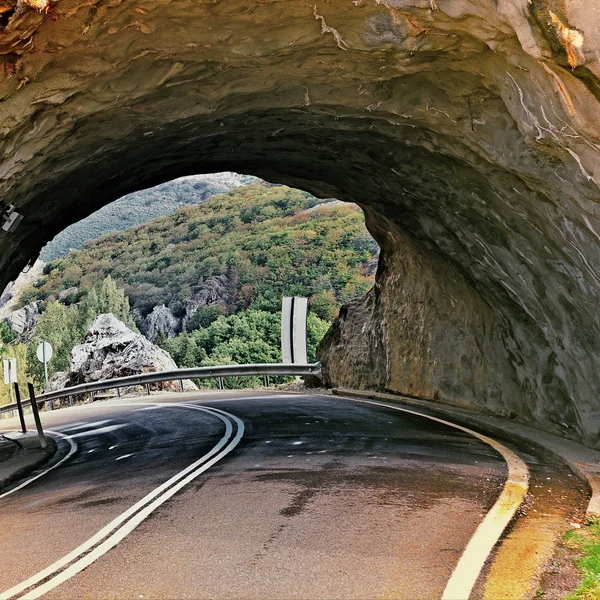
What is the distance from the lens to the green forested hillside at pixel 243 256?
246ft

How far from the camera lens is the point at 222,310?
238 feet

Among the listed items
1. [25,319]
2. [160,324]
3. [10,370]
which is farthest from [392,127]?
[25,319]

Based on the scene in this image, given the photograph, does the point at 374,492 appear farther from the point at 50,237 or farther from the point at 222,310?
the point at 222,310

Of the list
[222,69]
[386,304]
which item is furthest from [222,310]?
[222,69]

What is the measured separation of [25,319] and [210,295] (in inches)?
1212

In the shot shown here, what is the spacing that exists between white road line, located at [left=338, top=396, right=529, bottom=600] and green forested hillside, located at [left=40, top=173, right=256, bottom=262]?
402 ft

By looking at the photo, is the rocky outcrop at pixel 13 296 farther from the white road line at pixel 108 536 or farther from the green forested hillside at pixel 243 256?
the white road line at pixel 108 536

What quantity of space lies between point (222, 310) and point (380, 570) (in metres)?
67.5

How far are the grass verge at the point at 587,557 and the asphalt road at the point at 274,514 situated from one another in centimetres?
86

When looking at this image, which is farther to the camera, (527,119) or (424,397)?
(424,397)

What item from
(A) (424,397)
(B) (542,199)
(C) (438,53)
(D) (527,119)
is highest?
(C) (438,53)

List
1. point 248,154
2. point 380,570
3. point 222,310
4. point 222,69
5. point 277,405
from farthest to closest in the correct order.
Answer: point 222,310, point 277,405, point 248,154, point 222,69, point 380,570

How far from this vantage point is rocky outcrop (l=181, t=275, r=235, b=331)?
7406 centimetres

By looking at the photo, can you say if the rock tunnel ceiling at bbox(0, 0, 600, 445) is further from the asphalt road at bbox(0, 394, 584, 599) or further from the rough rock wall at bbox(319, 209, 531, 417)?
the asphalt road at bbox(0, 394, 584, 599)
